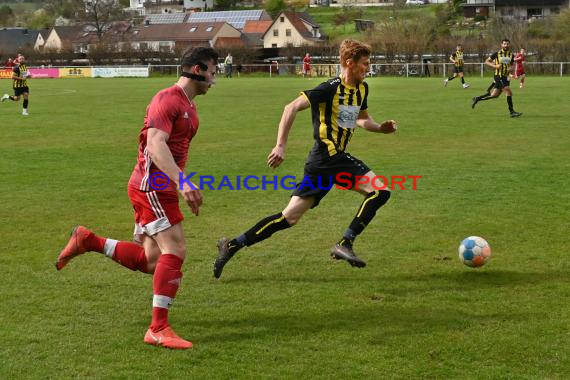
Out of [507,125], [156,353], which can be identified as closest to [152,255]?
[156,353]

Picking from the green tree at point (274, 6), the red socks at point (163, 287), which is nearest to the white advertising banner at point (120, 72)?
the red socks at point (163, 287)

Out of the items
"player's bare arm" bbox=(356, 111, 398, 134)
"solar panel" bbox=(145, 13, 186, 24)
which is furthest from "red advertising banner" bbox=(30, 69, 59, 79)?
"solar panel" bbox=(145, 13, 186, 24)

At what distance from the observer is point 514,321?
5867 mm

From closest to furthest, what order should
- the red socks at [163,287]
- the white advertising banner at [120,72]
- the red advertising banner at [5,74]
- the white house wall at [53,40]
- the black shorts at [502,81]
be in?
the red socks at [163,287] < the black shorts at [502,81] < the red advertising banner at [5,74] < the white advertising banner at [120,72] < the white house wall at [53,40]

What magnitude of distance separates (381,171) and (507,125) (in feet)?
26.2

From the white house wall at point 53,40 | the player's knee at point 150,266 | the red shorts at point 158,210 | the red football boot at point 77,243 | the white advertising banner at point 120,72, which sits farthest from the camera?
the white house wall at point 53,40

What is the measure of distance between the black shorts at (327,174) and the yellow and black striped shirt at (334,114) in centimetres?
7

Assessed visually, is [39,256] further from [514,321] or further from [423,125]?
[423,125]

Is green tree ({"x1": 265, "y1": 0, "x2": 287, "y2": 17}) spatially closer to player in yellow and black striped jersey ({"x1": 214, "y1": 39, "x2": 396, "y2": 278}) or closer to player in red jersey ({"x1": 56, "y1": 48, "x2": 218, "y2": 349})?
player in yellow and black striped jersey ({"x1": 214, "y1": 39, "x2": 396, "y2": 278})

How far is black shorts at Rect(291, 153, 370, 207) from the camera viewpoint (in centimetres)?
712

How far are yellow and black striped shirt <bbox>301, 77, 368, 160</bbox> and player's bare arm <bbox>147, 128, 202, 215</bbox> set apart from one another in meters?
2.05

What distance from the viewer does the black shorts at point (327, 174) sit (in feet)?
23.4

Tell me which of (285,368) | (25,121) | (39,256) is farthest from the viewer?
(25,121)

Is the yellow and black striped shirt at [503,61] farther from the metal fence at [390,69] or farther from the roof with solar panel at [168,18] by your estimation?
the roof with solar panel at [168,18]
